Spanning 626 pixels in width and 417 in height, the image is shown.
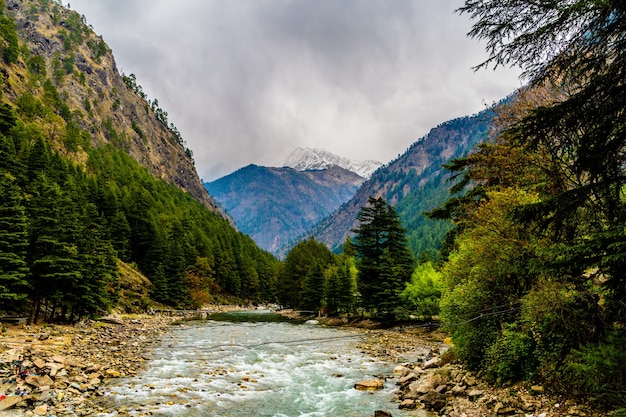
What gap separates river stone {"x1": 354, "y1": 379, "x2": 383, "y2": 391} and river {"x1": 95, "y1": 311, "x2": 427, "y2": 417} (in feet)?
1.21

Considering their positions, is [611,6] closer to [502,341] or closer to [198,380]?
[502,341]

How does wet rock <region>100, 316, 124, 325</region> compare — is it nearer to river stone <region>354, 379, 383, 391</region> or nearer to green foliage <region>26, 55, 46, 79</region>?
river stone <region>354, 379, 383, 391</region>

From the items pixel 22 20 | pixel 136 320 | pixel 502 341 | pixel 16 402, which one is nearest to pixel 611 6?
pixel 502 341

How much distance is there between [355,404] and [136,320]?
35.8 meters

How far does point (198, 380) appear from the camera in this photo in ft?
58.6

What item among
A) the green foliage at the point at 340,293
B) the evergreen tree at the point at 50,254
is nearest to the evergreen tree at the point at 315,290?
the green foliage at the point at 340,293

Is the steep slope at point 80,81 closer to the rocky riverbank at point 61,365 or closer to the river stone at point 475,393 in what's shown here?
the rocky riverbank at point 61,365

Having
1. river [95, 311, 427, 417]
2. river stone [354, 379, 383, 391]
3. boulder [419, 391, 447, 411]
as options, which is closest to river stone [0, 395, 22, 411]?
river [95, 311, 427, 417]

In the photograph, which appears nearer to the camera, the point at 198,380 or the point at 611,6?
the point at 611,6

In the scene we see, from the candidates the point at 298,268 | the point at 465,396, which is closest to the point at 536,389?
the point at 465,396

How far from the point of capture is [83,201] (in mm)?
54656

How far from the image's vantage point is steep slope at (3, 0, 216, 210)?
12762cm

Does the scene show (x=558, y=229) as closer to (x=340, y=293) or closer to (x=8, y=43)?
(x=340, y=293)

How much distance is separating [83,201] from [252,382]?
49243 mm
